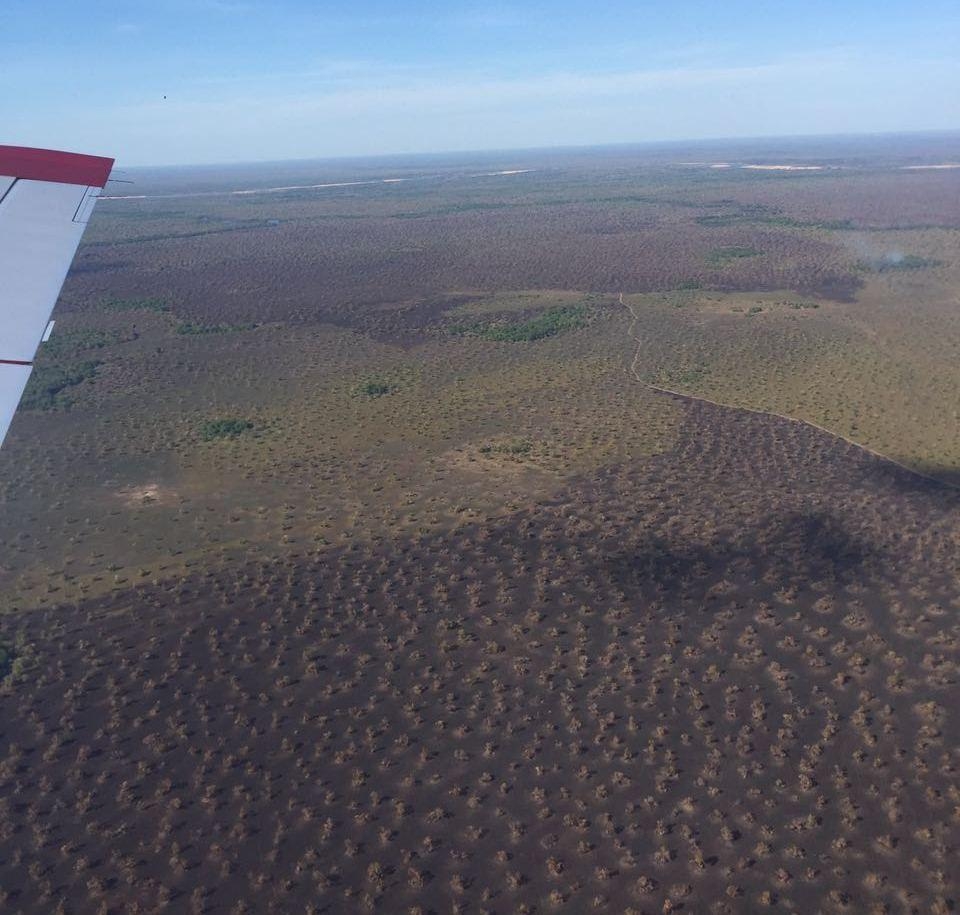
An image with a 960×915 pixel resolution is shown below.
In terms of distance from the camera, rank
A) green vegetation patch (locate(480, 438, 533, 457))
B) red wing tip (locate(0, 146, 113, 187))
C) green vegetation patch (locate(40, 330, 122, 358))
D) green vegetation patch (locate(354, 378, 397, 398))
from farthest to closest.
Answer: green vegetation patch (locate(40, 330, 122, 358))
green vegetation patch (locate(354, 378, 397, 398))
green vegetation patch (locate(480, 438, 533, 457))
red wing tip (locate(0, 146, 113, 187))

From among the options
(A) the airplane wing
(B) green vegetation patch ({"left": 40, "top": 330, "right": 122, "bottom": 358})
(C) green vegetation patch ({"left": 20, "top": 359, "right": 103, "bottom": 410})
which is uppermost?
(A) the airplane wing

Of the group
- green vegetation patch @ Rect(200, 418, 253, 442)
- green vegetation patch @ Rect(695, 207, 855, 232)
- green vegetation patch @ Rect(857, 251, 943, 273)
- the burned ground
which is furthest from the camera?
green vegetation patch @ Rect(695, 207, 855, 232)

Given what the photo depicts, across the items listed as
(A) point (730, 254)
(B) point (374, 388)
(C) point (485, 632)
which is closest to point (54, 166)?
(C) point (485, 632)

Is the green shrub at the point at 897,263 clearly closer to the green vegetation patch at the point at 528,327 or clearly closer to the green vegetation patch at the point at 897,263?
the green vegetation patch at the point at 897,263

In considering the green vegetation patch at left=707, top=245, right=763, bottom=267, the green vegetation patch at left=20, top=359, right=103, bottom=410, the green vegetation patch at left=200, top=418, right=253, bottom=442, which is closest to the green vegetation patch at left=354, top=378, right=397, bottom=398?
the green vegetation patch at left=200, top=418, right=253, bottom=442

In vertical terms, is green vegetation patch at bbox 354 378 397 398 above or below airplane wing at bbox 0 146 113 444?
below

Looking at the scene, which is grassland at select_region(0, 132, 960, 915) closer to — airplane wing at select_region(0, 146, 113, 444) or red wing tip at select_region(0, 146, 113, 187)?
airplane wing at select_region(0, 146, 113, 444)
